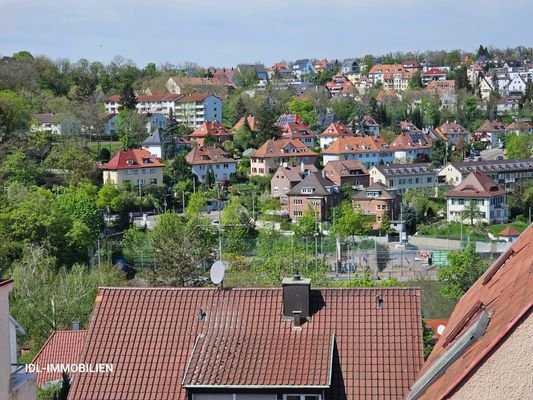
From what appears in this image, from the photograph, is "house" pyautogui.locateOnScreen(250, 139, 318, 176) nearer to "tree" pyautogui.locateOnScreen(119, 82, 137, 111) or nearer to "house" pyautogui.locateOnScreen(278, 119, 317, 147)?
"house" pyautogui.locateOnScreen(278, 119, 317, 147)

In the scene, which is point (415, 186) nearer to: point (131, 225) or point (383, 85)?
point (131, 225)

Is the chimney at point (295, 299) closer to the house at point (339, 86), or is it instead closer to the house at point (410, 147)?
the house at point (410, 147)

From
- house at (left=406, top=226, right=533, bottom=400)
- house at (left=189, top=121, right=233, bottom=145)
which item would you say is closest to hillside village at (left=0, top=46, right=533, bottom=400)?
house at (left=406, top=226, right=533, bottom=400)

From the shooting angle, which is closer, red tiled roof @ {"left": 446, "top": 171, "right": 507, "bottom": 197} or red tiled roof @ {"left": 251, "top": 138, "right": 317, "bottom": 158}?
red tiled roof @ {"left": 446, "top": 171, "right": 507, "bottom": 197}

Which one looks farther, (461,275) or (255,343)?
(461,275)

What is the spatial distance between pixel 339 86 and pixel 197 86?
20453mm

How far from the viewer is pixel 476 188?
177 feet

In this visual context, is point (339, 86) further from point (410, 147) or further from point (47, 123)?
point (47, 123)

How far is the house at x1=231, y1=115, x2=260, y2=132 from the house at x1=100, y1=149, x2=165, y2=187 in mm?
14233

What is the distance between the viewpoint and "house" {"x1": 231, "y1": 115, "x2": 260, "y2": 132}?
71.2 metres

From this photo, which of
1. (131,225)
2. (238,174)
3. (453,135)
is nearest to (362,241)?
(131,225)

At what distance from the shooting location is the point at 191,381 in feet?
31.3

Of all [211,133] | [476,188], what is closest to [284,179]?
[476,188]

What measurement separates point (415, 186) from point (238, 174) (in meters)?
11.8
